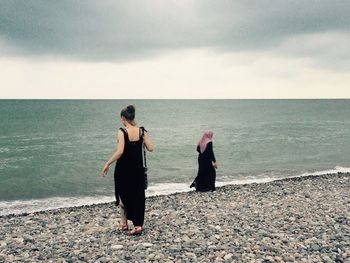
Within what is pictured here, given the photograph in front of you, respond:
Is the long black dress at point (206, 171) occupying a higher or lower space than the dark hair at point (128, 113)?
lower

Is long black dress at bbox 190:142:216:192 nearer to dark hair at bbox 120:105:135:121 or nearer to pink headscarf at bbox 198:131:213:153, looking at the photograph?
pink headscarf at bbox 198:131:213:153

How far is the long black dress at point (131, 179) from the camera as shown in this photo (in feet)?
27.2

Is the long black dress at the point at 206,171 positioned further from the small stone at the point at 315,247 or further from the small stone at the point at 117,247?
the small stone at the point at 117,247

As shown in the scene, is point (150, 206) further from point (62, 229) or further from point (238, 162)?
point (238, 162)

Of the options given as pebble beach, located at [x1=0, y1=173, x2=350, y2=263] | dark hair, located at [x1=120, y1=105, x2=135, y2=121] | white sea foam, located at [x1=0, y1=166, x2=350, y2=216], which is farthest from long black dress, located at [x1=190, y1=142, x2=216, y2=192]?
dark hair, located at [x1=120, y1=105, x2=135, y2=121]

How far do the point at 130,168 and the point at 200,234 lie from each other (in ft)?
7.32

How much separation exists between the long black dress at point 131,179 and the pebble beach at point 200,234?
0.69 metres

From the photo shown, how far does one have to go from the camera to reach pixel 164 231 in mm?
9133

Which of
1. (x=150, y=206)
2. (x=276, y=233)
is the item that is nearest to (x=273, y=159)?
(x=150, y=206)

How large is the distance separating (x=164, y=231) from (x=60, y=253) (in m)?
2.44

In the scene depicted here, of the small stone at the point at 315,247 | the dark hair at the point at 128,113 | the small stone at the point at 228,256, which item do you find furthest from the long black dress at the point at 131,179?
the small stone at the point at 315,247

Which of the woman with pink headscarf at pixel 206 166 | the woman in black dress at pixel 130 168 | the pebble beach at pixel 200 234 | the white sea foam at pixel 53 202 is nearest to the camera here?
the pebble beach at pixel 200 234

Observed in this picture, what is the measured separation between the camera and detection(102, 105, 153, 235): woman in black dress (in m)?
8.12

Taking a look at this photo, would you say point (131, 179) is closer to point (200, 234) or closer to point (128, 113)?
point (128, 113)
